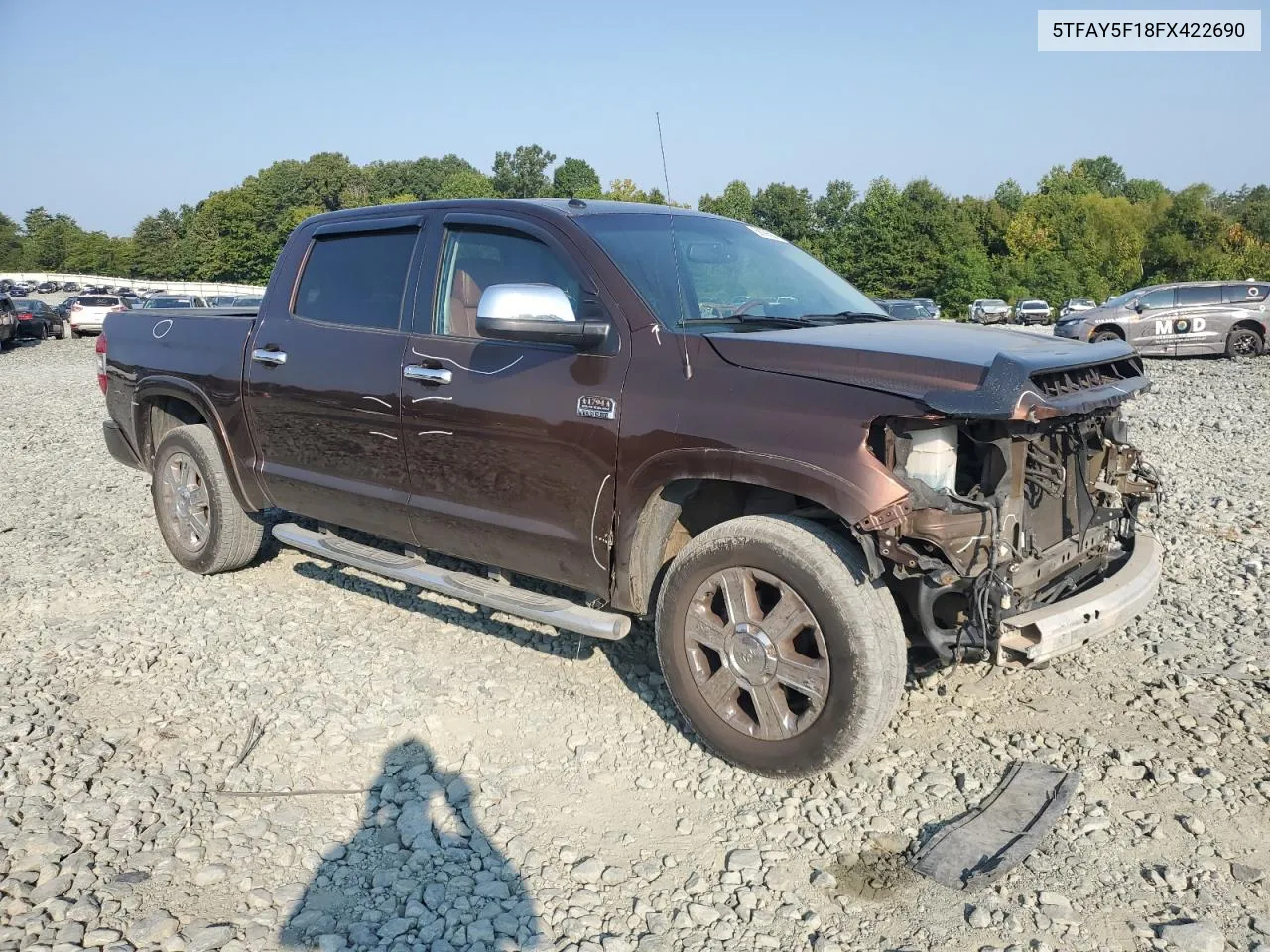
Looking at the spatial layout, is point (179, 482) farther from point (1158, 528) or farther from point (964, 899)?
point (1158, 528)

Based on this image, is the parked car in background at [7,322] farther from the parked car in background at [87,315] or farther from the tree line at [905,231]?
the tree line at [905,231]

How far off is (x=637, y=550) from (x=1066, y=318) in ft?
74.6

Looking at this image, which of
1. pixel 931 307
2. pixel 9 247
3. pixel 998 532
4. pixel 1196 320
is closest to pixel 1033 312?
pixel 931 307

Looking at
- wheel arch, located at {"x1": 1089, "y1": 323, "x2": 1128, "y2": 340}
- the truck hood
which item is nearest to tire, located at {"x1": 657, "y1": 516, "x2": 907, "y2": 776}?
the truck hood

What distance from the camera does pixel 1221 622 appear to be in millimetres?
4992

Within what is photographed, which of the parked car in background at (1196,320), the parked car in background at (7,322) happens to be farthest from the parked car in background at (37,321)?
the parked car in background at (1196,320)

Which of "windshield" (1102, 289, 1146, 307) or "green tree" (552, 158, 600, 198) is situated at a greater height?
"green tree" (552, 158, 600, 198)

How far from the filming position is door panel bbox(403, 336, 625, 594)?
388 cm

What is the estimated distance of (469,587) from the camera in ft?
14.1

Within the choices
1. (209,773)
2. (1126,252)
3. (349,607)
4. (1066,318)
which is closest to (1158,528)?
(349,607)

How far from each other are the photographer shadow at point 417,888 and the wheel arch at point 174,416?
2.68m

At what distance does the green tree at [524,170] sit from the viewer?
12569 centimetres

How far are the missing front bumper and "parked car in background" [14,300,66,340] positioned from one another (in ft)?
122

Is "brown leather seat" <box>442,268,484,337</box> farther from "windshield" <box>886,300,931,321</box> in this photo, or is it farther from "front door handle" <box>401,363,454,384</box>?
"windshield" <box>886,300,931,321</box>
